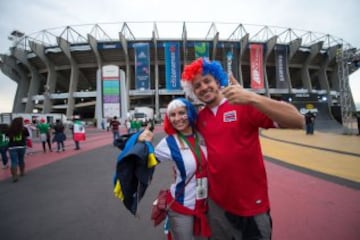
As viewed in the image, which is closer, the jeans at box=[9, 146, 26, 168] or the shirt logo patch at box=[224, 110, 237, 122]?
the shirt logo patch at box=[224, 110, 237, 122]

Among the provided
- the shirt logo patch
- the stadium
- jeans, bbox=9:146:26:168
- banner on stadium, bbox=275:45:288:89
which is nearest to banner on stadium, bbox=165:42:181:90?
the stadium

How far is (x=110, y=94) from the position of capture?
26125 mm

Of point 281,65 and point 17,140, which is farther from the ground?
point 281,65

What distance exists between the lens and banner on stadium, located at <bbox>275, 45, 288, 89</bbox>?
41500 millimetres

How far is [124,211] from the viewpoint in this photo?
360 cm

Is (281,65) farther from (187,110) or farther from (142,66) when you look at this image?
(187,110)

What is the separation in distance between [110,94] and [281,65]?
109 feet

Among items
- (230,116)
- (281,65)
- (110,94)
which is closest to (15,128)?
(230,116)

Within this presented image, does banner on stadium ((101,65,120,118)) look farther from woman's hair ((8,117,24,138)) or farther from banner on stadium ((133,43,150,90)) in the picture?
woman's hair ((8,117,24,138))

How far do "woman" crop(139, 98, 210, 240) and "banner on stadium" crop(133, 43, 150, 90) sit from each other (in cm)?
3785

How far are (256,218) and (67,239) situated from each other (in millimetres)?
2564

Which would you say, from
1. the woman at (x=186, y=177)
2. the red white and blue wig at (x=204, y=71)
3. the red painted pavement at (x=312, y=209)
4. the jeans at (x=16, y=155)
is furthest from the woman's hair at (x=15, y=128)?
the red painted pavement at (x=312, y=209)

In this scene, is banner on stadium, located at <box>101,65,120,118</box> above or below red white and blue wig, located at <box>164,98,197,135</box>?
above

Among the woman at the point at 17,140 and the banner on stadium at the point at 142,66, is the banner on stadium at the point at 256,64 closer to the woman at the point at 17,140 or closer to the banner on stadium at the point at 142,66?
the banner on stadium at the point at 142,66
